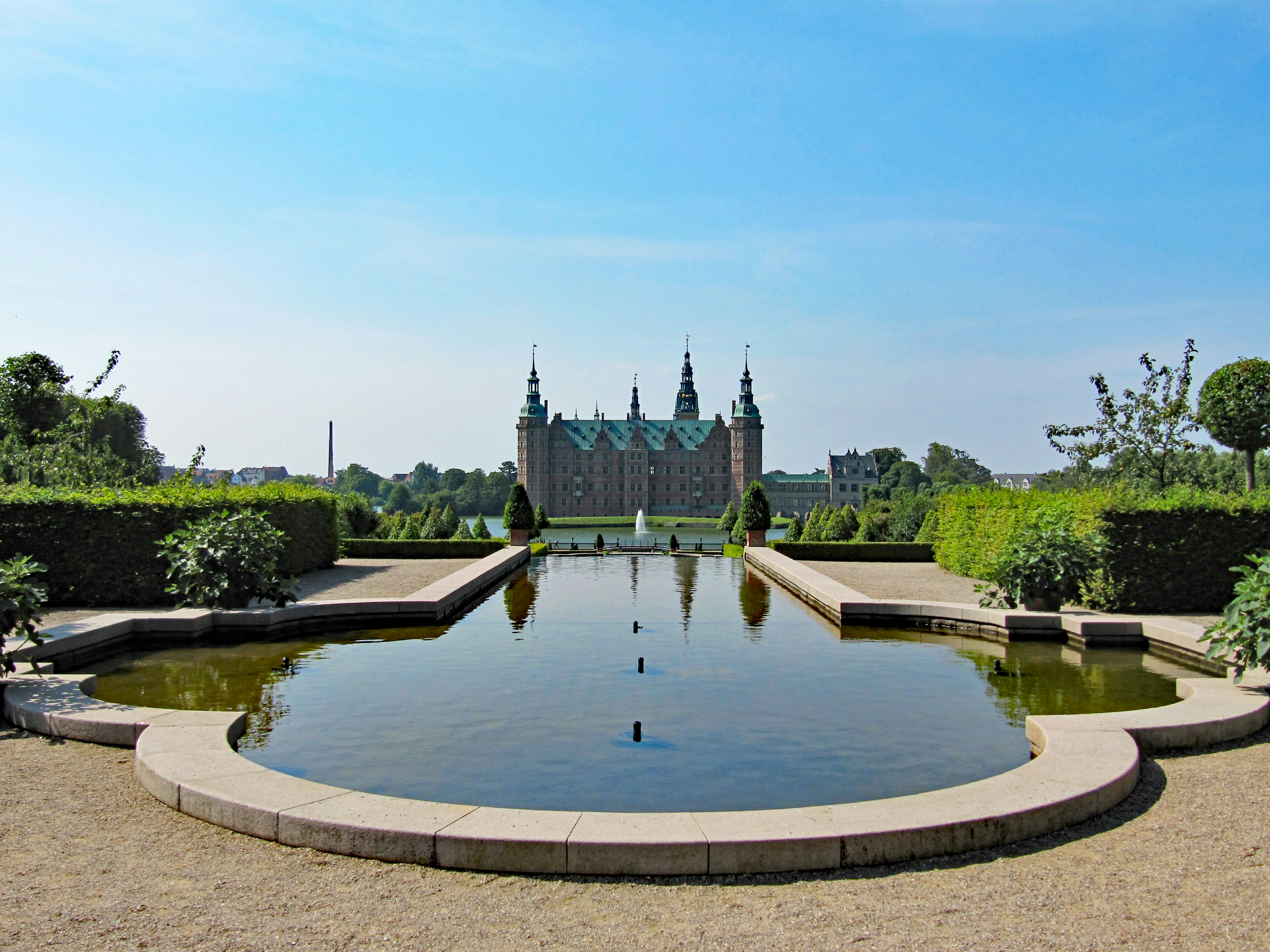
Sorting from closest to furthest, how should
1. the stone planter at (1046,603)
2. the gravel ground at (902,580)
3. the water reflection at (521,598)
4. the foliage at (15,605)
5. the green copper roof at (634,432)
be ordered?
the foliage at (15,605) < the stone planter at (1046,603) < the water reflection at (521,598) < the gravel ground at (902,580) < the green copper roof at (634,432)

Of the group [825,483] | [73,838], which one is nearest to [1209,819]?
[73,838]

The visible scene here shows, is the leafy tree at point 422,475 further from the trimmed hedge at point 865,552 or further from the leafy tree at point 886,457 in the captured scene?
the trimmed hedge at point 865,552

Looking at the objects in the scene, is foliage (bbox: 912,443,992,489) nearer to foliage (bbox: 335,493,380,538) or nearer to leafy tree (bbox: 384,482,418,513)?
leafy tree (bbox: 384,482,418,513)

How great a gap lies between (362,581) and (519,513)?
12.0m

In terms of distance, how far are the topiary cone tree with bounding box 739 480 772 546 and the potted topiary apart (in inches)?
294

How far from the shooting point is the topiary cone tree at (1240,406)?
1241 inches

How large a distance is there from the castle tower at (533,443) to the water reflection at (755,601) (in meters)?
91.9

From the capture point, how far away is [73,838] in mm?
5312

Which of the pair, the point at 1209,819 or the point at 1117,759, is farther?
the point at 1117,759

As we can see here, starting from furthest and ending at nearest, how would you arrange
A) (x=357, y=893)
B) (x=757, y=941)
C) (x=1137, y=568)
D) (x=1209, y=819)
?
(x=1137, y=568)
(x=1209, y=819)
(x=357, y=893)
(x=757, y=941)

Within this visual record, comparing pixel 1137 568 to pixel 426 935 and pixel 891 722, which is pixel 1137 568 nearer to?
pixel 891 722

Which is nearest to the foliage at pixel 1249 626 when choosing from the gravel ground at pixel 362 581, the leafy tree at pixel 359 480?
the gravel ground at pixel 362 581

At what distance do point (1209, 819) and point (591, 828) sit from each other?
383 centimetres

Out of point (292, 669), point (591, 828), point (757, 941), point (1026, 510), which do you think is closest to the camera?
point (757, 941)
